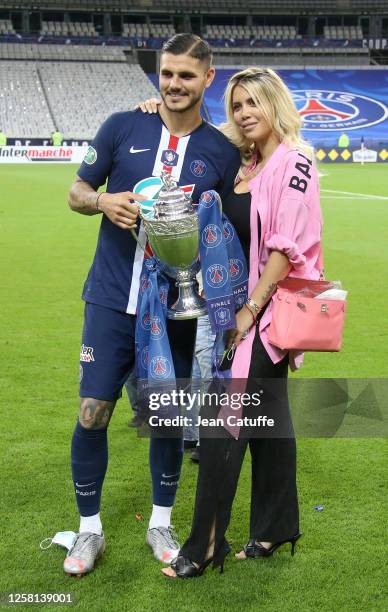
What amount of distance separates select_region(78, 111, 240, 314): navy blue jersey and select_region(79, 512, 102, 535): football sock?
36.8 inches

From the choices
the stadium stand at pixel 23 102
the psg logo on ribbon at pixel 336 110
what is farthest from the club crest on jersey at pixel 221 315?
the psg logo on ribbon at pixel 336 110

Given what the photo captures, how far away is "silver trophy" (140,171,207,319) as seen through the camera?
3.15m

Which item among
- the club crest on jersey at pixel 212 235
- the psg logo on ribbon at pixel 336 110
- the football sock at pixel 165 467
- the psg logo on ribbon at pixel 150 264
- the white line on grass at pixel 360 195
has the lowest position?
the psg logo on ribbon at pixel 336 110

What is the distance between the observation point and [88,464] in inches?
147

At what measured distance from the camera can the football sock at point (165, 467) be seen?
389cm

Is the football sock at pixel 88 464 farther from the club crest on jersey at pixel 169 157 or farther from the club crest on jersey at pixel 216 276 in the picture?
the club crest on jersey at pixel 169 157

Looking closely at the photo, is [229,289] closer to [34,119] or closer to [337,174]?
[337,174]

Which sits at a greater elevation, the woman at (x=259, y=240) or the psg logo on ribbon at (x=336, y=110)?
the woman at (x=259, y=240)

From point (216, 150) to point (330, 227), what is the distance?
1243 cm

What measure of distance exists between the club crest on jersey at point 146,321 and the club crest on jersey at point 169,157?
61 cm

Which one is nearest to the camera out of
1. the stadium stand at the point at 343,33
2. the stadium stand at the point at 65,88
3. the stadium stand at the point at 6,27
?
the stadium stand at the point at 65,88

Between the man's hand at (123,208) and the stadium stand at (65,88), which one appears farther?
the stadium stand at (65,88)

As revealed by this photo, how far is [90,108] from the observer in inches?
1903

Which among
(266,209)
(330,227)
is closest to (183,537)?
(266,209)
